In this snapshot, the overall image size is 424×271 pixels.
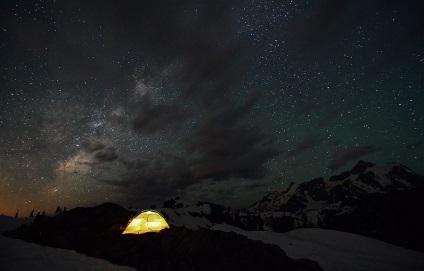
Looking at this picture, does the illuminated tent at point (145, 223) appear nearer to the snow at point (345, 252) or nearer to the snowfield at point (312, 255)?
the snowfield at point (312, 255)

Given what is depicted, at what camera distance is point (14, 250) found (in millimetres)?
16547

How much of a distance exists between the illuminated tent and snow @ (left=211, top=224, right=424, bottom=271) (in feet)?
56.4

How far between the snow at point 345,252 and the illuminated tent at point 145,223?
1719 centimetres

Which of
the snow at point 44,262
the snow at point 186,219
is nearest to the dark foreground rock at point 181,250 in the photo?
the snow at point 44,262

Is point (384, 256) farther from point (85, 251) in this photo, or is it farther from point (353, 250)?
point (85, 251)

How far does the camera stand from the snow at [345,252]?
30.4m

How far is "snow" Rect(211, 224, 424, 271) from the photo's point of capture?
99.7 ft

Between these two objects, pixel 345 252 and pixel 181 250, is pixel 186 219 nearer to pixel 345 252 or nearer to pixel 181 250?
pixel 345 252

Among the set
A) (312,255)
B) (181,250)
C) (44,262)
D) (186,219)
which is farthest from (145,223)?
(186,219)

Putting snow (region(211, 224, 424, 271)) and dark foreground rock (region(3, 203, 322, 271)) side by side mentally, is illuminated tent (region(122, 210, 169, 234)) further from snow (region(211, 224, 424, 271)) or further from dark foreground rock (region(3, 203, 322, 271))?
snow (region(211, 224, 424, 271))

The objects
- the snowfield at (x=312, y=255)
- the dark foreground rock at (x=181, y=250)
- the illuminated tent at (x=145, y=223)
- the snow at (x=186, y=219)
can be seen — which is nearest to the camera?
the snowfield at (x=312, y=255)

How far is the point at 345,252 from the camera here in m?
36.7

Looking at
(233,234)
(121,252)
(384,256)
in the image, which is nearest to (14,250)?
(121,252)

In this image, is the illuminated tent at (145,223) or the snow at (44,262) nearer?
the snow at (44,262)
